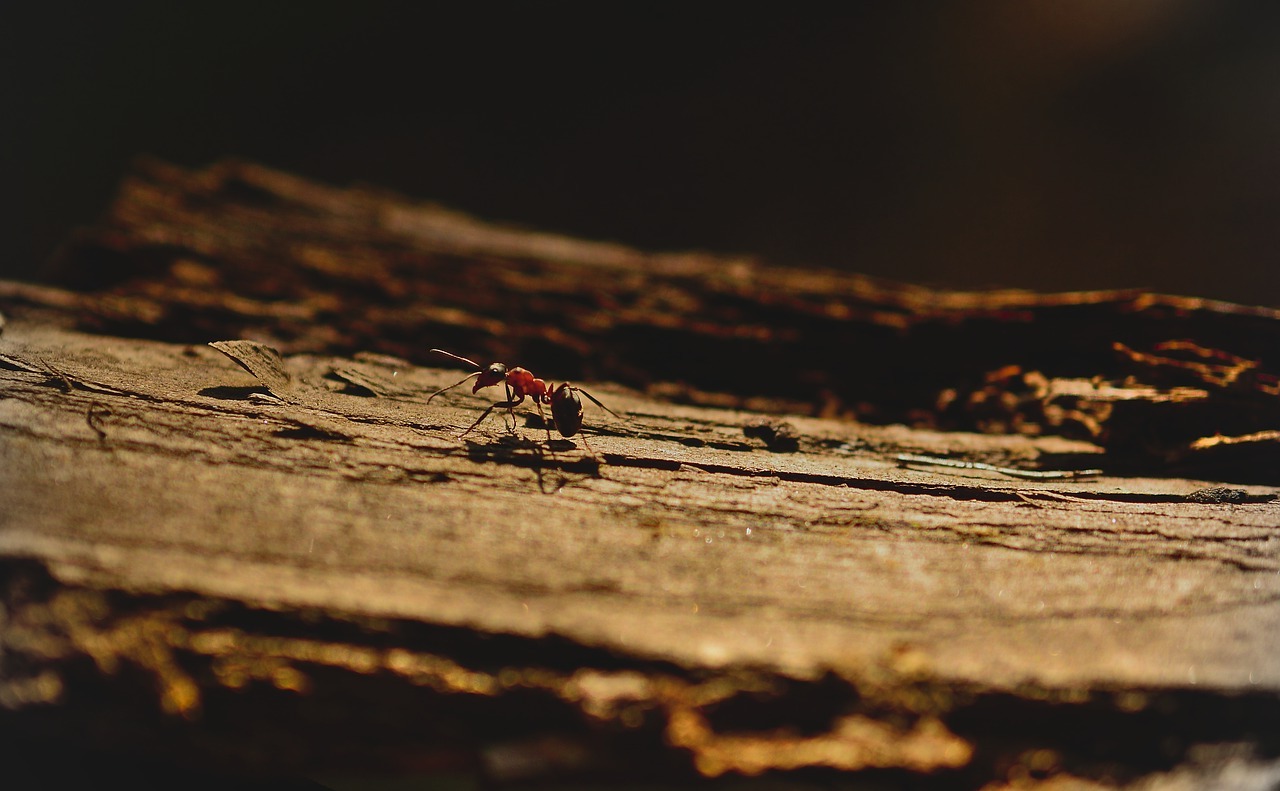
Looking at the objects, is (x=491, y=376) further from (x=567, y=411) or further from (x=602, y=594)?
(x=602, y=594)

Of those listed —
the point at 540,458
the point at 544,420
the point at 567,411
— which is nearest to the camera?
the point at 540,458

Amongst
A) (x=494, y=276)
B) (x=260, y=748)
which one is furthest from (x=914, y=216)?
(x=260, y=748)

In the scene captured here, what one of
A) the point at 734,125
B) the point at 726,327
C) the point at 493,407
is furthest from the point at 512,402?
the point at 734,125

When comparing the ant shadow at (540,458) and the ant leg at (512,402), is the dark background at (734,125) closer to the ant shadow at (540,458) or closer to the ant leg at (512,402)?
the ant leg at (512,402)

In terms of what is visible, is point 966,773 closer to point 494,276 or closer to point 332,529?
point 332,529

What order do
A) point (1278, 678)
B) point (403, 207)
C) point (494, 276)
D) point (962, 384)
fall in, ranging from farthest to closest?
point (403, 207) < point (494, 276) < point (962, 384) < point (1278, 678)

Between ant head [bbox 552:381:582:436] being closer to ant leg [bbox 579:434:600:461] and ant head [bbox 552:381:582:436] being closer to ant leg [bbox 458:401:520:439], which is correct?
ant leg [bbox 579:434:600:461]
